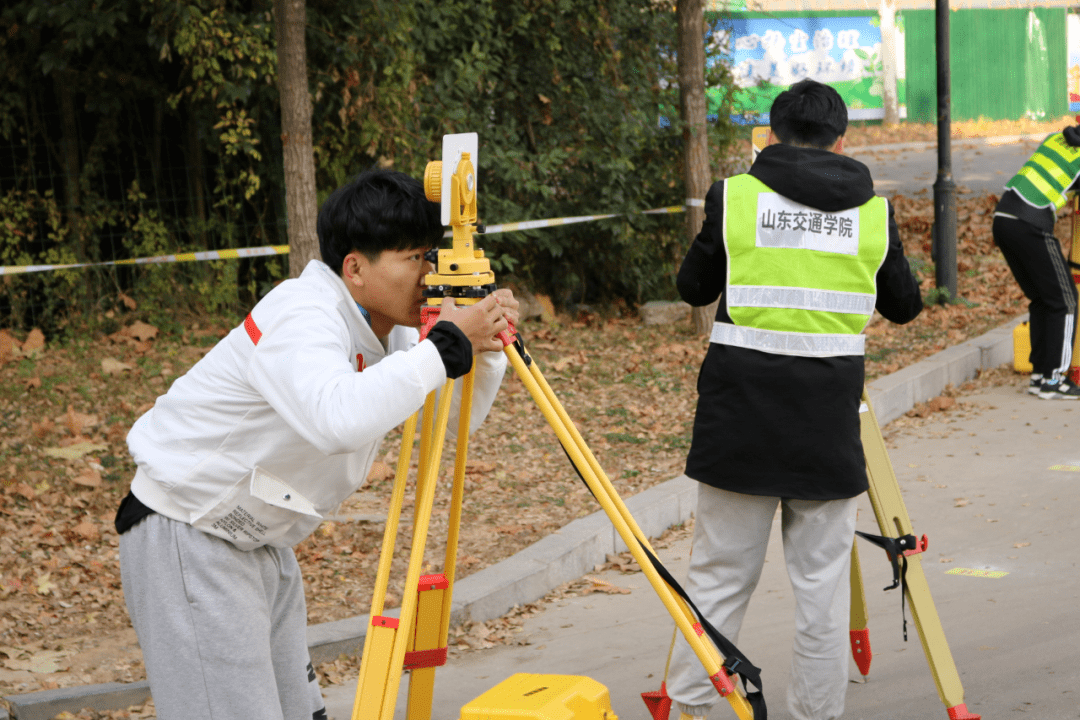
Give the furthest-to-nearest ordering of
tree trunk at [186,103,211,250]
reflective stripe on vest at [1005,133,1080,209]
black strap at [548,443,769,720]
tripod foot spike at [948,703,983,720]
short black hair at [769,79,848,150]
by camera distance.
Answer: tree trunk at [186,103,211,250] < reflective stripe on vest at [1005,133,1080,209] < tripod foot spike at [948,703,983,720] < short black hair at [769,79,848,150] < black strap at [548,443,769,720]

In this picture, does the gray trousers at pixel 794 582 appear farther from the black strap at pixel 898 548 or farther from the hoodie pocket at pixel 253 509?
the hoodie pocket at pixel 253 509

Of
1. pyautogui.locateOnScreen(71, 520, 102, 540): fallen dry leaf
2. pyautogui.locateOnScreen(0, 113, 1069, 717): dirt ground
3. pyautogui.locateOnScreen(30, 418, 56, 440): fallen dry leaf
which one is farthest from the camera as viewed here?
pyautogui.locateOnScreen(30, 418, 56, 440): fallen dry leaf

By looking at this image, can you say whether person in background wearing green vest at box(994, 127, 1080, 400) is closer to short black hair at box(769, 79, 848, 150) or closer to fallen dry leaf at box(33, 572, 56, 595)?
short black hair at box(769, 79, 848, 150)

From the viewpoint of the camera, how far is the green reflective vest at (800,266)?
122 inches

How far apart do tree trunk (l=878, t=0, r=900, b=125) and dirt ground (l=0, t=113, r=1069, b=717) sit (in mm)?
18657

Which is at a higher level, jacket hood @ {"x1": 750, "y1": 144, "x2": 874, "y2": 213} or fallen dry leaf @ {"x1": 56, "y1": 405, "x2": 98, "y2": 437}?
jacket hood @ {"x1": 750, "y1": 144, "x2": 874, "y2": 213}

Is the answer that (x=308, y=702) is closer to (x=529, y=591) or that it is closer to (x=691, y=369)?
(x=529, y=591)

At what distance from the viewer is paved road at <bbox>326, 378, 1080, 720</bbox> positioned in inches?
148

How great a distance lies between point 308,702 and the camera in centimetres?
264

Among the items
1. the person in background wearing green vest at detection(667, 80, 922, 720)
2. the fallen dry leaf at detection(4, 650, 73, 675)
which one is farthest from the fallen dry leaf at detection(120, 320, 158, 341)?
the person in background wearing green vest at detection(667, 80, 922, 720)

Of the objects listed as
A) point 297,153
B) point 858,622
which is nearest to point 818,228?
point 858,622

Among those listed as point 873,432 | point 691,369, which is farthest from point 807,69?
point 873,432

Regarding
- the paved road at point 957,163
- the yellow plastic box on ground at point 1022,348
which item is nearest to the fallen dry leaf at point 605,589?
the yellow plastic box on ground at point 1022,348

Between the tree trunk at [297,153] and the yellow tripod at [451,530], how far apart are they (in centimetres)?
453
